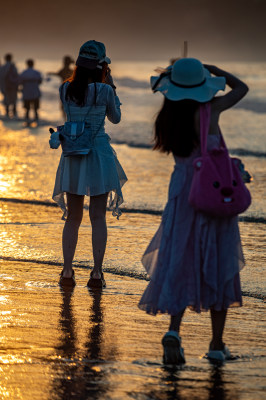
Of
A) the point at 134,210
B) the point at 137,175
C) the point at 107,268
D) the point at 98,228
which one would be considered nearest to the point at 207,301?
the point at 98,228

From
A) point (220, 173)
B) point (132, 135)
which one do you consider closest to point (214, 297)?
point (220, 173)

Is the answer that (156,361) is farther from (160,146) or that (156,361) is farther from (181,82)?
(181,82)

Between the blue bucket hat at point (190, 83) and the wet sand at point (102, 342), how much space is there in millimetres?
1404

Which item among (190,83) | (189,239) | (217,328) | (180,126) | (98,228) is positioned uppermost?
(190,83)

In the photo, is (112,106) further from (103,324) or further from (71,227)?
(103,324)

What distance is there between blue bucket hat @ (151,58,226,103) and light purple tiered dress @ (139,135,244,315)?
9.9 inches

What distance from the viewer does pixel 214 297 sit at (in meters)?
4.36

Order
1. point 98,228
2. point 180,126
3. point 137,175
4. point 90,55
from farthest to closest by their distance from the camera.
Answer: point 137,175
point 98,228
point 90,55
point 180,126

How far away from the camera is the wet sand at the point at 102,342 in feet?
13.0

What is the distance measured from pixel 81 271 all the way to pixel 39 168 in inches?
285

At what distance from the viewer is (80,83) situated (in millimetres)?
5746

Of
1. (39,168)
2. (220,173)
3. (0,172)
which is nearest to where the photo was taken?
(220,173)

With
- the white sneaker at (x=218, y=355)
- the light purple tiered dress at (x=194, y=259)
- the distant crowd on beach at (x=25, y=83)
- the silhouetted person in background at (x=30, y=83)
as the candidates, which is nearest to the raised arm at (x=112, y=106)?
the light purple tiered dress at (x=194, y=259)

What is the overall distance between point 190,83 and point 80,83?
148 centimetres
